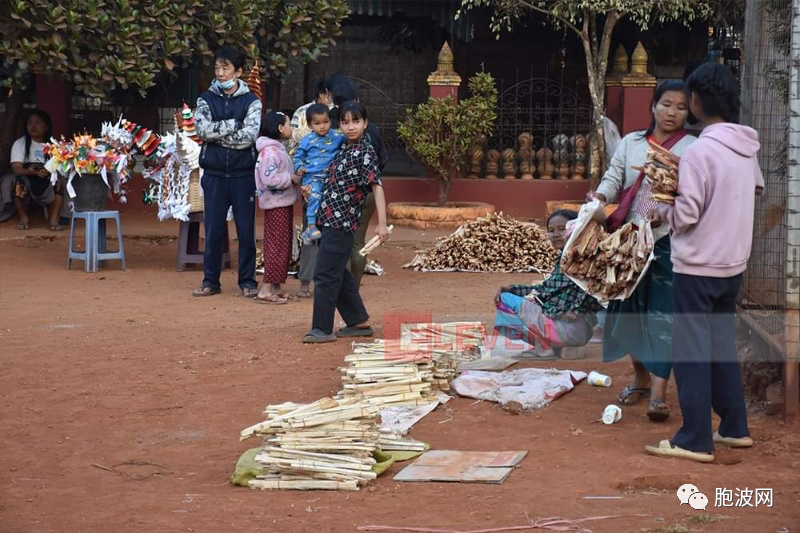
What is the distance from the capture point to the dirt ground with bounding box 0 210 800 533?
180 inches

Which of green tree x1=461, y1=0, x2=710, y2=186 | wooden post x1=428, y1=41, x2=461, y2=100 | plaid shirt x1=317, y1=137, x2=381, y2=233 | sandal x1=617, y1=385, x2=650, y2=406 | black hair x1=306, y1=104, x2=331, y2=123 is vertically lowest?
sandal x1=617, y1=385, x2=650, y2=406

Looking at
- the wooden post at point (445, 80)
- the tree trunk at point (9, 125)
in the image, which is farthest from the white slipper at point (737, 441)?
the tree trunk at point (9, 125)

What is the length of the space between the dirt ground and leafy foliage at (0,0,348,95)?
134 inches

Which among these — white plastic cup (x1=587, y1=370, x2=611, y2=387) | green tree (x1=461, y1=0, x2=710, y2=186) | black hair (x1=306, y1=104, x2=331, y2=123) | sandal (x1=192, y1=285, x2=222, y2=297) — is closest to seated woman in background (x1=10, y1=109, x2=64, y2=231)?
sandal (x1=192, y1=285, x2=222, y2=297)

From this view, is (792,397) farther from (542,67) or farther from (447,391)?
(542,67)

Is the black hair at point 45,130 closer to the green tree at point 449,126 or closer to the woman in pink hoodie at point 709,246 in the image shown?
the green tree at point 449,126

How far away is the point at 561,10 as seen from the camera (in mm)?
13961

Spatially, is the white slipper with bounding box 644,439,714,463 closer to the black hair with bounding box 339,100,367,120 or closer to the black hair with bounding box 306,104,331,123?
the black hair with bounding box 339,100,367,120

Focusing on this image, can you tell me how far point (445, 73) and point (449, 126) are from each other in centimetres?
92

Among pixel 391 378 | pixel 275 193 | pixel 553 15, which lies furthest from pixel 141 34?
pixel 391 378

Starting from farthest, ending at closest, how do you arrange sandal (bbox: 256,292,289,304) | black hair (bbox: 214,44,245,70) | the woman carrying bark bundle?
sandal (bbox: 256,292,289,304), black hair (bbox: 214,44,245,70), the woman carrying bark bundle

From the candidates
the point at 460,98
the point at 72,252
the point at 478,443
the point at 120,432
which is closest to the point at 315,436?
the point at 478,443

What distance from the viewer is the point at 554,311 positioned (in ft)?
23.2

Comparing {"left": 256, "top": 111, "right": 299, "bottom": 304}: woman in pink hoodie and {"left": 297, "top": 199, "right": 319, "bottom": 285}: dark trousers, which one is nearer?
{"left": 256, "top": 111, "right": 299, "bottom": 304}: woman in pink hoodie
